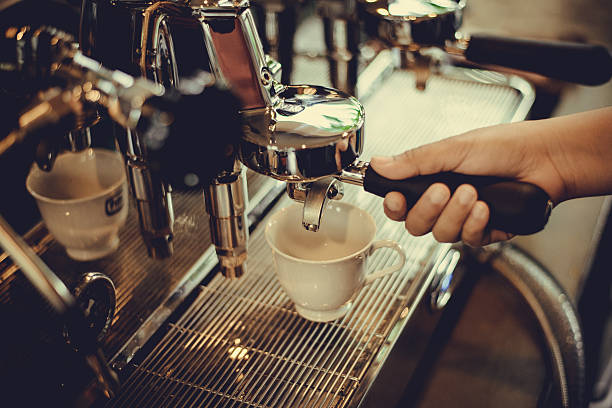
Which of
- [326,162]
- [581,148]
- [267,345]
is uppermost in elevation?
[326,162]

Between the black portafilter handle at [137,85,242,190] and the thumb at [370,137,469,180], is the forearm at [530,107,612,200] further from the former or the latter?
the black portafilter handle at [137,85,242,190]

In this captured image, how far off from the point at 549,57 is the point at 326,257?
15.8 inches

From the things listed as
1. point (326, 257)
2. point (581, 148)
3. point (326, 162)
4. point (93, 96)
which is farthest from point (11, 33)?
point (581, 148)

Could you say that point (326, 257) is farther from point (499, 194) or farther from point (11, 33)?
point (11, 33)

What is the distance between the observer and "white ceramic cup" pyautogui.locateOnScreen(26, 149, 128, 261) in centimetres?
66

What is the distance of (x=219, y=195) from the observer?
1.80ft

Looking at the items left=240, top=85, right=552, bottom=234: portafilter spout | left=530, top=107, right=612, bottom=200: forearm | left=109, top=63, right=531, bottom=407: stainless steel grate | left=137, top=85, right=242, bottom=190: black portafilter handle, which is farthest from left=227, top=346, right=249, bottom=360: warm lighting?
left=530, top=107, right=612, bottom=200: forearm

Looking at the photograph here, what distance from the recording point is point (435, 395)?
4.24 ft

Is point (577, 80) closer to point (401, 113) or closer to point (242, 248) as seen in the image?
point (401, 113)

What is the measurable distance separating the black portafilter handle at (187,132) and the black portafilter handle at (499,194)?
0.20 meters

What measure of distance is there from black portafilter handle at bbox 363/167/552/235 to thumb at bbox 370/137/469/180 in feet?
0.03

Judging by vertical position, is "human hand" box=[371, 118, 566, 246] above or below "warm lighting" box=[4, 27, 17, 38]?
below

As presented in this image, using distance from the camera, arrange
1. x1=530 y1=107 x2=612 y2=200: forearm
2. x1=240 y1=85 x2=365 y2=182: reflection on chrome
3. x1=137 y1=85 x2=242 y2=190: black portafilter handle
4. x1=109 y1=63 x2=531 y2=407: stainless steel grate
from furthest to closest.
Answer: x1=530 y1=107 x2=612 y2=200: forearm → x1=109 y1=63 x2=531 y2=407: stainless steel grate → x1=240 y1=85 x2=365 y2=182: reflection on chrome → x1=137 y1=85 x2=242 y2=190: black portafilter handle

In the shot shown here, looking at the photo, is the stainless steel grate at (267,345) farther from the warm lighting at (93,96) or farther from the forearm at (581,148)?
the warm lighting at (93,96)
